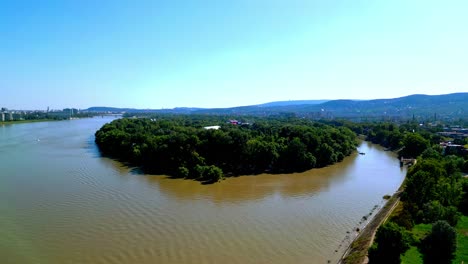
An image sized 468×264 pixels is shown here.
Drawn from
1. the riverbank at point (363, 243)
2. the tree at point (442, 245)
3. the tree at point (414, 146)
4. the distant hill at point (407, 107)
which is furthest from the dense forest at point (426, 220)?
the distant hill at point (407, 107)

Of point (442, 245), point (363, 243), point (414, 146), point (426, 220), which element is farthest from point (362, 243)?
point (414, 146)

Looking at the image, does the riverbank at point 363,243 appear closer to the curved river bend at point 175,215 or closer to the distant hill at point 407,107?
the curved river bend at point 175,215

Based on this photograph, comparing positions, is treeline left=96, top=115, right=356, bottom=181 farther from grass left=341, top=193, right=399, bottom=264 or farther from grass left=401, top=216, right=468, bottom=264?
grass left=401, top=216, right=468, bottom=264

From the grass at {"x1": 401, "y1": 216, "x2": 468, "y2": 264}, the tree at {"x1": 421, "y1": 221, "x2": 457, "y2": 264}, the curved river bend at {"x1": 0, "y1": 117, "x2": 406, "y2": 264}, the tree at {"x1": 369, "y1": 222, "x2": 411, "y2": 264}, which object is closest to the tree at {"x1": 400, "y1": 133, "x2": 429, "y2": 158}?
the curved river bend at {"x1": 0, "y1": 117, "x2": 406, "y2": 264}

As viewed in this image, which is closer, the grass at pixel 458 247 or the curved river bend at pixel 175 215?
the grass at pixel 458 247

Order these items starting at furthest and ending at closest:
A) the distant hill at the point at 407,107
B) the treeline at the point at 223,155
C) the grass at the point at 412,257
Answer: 1. the distant hill at the point at 407,107
2. the treeline at the point at 223,155
3. the grass at the point at 412,257

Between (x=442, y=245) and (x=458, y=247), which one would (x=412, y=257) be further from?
(x=458, y=247)

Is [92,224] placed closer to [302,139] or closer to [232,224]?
[232,224]
